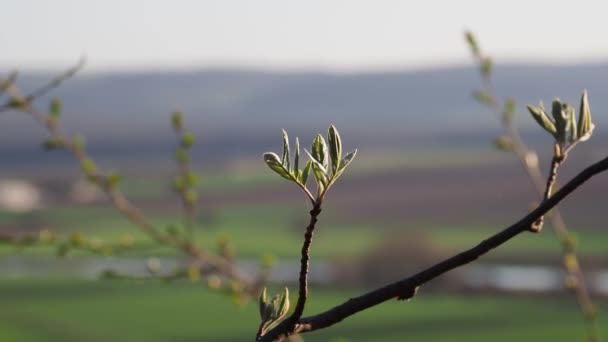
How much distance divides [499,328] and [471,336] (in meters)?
0.81

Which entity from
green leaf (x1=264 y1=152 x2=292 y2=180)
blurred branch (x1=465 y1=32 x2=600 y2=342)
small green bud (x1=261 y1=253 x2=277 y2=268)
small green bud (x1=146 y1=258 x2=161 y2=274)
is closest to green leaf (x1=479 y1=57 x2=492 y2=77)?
blurred branch (x1=465 y1=32 x2=600 y2=342)

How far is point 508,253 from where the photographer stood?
64.5ft

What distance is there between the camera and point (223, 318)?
12.7m

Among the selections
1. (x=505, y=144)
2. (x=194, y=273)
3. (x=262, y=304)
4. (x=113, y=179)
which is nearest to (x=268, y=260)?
(x=194, y=273)

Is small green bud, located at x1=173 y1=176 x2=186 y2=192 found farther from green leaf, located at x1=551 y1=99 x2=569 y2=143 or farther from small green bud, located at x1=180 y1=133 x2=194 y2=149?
green leaf, located at x1=551 y1=99 x2=569 y2=143

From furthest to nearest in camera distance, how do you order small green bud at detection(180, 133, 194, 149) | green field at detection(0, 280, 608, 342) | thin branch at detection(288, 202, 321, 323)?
green field at detection(0, 280, 608, 342) → small green bud at detection(180, 133, 194, 149) → thin branch at detection(288, 202, 321, 323)

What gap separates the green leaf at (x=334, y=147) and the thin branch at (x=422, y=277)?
0.21 ft

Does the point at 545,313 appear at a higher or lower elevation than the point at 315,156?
higher

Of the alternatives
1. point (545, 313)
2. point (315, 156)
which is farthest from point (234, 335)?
point (315, 156)

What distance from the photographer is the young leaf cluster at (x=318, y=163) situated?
0.47 meters

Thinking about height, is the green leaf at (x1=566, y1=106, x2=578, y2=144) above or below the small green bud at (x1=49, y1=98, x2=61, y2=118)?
below

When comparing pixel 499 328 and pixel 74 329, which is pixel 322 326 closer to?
pixel 499 328

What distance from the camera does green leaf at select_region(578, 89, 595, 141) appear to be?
52cm

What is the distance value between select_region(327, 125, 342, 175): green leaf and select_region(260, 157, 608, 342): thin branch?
64 mm
